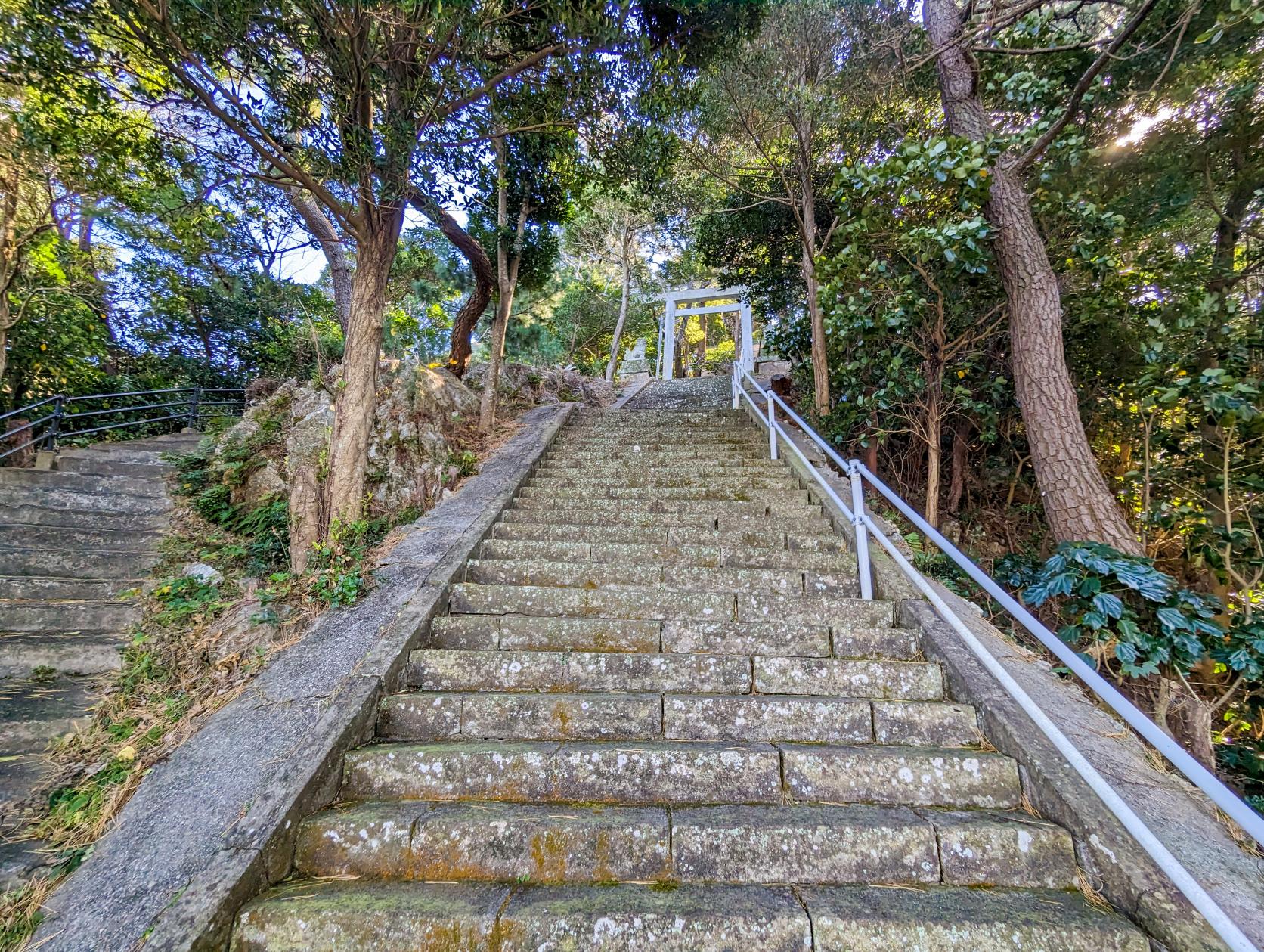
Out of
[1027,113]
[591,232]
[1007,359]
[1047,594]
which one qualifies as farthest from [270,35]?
[591,232]

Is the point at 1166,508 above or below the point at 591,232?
below

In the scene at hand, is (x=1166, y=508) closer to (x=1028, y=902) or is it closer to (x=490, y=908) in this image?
(x=1028, y=902)

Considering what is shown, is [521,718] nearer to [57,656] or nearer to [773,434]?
[57,656]

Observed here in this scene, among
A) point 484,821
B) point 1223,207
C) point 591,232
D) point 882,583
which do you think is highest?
point 591,232

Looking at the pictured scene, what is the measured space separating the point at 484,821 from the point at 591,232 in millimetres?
16269

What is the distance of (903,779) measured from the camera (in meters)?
1.82

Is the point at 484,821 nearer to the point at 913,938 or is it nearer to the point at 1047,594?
the point at 913,938

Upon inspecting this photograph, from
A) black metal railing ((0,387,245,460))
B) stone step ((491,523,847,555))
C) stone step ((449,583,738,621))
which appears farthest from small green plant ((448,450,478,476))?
black metal railing ((0,387,245,460))

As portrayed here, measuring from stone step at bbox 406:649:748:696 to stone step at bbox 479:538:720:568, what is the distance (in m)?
0.89

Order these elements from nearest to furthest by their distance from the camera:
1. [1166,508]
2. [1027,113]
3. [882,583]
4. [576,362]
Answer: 1. [882,583]
2. [1166,508]
3. [1027,113]
4. [576,362]

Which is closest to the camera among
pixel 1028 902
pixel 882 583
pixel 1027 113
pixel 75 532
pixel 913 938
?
pixel 913 938

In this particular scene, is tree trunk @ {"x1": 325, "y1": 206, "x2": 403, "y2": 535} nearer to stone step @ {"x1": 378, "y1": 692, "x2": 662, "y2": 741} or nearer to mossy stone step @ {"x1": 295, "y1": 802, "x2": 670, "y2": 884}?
stone step @ {"x1": 378, "y1": 692, "x2": 662, "y2": 741}

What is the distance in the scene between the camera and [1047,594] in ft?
8.02

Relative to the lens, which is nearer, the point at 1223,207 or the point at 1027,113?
the point at 1223,207
